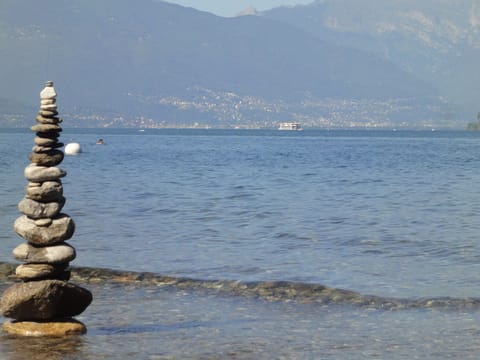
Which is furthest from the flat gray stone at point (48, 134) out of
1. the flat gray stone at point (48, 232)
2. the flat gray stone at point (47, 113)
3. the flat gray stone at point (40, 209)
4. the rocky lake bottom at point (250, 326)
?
the rocky lake bottom at point (250, 326)

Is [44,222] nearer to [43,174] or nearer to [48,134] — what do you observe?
[43,174]

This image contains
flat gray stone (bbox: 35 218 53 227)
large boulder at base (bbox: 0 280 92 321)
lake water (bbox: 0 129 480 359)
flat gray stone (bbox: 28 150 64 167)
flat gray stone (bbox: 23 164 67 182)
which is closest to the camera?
lake water (bbox: 0 129 480 359)

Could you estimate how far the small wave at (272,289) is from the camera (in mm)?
17703

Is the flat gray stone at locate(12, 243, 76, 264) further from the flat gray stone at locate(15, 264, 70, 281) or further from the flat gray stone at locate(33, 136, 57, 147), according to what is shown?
the flat gray stone at locate(33, 136, 57, 147)

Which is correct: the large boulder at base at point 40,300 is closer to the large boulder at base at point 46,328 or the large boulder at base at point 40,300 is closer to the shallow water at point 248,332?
the large boulder at base at point 46,328

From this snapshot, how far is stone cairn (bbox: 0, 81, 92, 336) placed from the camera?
1453 centimetres

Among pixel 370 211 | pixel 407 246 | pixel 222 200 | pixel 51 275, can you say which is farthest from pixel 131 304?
pixel 222 200

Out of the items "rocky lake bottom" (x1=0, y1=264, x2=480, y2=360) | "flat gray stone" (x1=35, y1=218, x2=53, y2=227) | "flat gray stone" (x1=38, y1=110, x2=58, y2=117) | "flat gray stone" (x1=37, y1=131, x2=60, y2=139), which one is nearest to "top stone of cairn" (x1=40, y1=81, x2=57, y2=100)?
"flat gray stone" (x1=38, y1=110, x2=58, y2=117)

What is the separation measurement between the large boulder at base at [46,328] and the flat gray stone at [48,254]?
90cm

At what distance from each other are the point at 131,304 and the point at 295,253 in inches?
304

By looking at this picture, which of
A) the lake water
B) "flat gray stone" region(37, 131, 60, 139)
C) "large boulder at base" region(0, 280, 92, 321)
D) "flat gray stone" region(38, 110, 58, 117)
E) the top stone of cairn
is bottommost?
the lake water

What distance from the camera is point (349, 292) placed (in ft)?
61.6

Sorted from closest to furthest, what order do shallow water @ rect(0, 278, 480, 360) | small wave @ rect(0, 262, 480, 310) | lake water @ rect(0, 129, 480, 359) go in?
shallow water @ rect(0, 278, 480, 360), lake water @ rect(0, 129, 480, 359), small wave @ rect(0, 262, 480, 310)

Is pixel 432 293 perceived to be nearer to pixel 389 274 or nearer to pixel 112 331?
pixel 389 274
